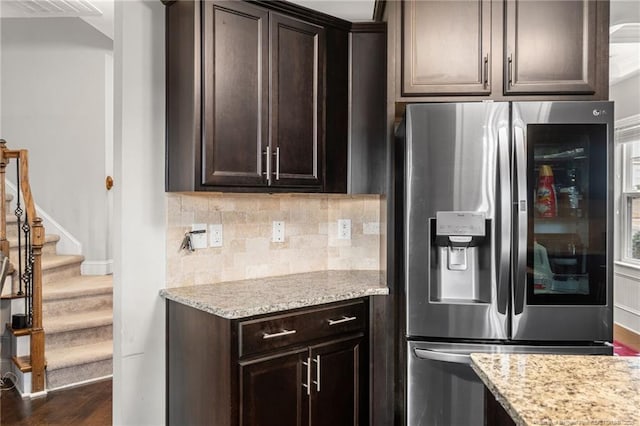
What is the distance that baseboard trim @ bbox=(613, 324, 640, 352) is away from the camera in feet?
15.8

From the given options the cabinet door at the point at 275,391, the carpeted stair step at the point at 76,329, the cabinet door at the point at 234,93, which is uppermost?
the cabinet door at the point at 234,93

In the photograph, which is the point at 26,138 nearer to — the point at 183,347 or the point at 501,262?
the point at 183,347

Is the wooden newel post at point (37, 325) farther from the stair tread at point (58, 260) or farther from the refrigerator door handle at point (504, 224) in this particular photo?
the refrigerator door handle at point (504, 224)

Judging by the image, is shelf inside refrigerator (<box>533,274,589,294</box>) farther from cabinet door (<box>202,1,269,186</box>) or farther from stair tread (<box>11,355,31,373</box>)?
stair tread (<box>11,355,31,373</box>)

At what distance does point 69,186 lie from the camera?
4.73 meters

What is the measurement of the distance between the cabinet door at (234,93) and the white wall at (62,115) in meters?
3.21

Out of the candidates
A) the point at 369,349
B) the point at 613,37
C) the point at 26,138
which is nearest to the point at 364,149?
the point at 369,349

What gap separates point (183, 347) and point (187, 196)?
0.72m

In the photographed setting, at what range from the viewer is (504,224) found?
2025mm

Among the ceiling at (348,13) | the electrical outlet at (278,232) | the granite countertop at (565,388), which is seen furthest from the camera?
the ceiling at (348,13)

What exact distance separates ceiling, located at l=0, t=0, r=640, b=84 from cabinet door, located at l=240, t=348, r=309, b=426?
2101mm

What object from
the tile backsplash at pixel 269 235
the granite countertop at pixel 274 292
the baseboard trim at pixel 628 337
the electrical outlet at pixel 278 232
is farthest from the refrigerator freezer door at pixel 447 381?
the baseboard trim at pixel 628 337

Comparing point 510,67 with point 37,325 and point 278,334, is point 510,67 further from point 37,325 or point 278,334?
point 37,325

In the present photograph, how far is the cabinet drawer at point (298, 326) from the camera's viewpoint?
1.87 m
